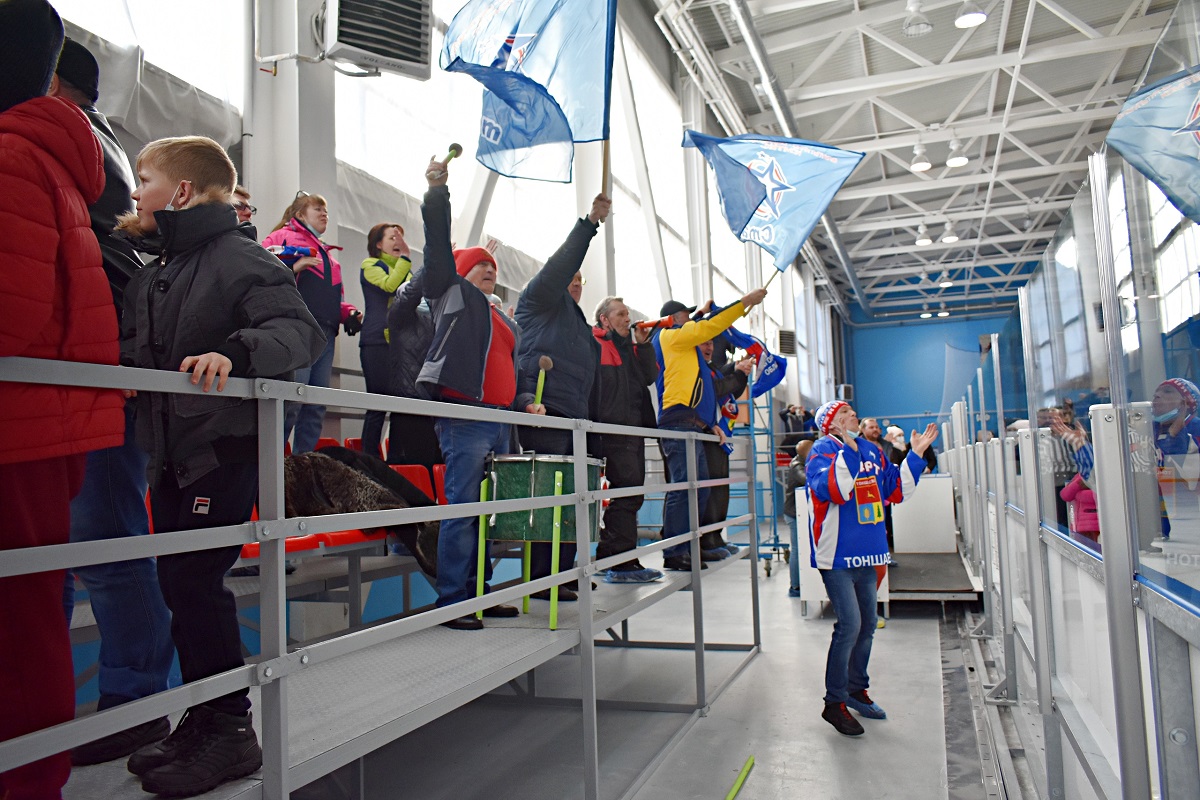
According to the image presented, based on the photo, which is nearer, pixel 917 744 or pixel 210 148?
pixel 210 148

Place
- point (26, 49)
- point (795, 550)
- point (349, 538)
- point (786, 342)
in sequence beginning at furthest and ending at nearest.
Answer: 1. point (786, 342)
2. point (795, 550)
3. point (349, 538)
4. point (26, 49)

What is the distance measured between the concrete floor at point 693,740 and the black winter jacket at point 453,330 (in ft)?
5.49

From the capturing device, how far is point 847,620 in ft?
14.9

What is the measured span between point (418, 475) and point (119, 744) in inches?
98.1

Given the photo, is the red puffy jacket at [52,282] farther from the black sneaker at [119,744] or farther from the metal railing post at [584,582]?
the metal railing post at [584,582]

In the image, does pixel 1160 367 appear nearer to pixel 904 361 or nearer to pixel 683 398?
pixel 683 398

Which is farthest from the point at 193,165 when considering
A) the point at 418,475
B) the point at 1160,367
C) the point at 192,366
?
the point at 418,475

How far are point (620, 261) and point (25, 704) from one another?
32.3 ft

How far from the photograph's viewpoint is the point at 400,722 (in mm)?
2311

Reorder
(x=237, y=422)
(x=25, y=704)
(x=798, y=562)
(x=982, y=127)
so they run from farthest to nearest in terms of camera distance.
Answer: (x=982, y=127), (x=798, y=562), (x=237, y=422), (x=25, y=704)

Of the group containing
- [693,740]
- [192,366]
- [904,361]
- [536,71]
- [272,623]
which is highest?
[904,361]

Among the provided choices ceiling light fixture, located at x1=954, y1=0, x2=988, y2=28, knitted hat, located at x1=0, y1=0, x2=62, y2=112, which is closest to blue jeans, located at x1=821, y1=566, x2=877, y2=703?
knitted hat, located at x1=0, y1=0, x2=62, y2=112

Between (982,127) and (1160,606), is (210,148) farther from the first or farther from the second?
(982,127)

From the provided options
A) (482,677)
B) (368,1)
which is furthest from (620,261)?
(482,677)
